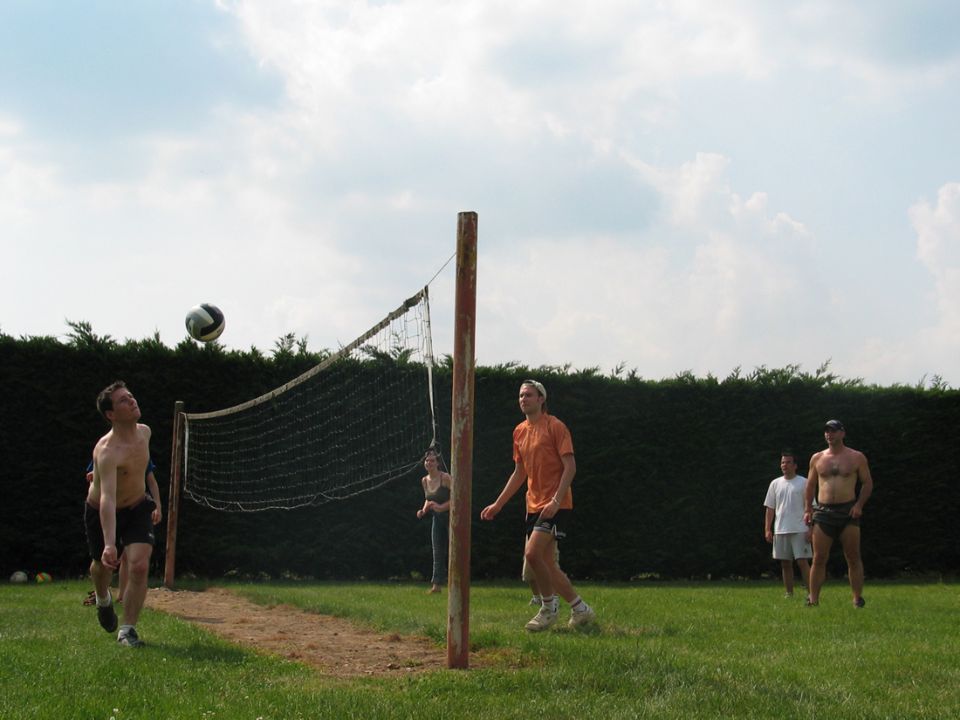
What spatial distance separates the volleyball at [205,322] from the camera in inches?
607

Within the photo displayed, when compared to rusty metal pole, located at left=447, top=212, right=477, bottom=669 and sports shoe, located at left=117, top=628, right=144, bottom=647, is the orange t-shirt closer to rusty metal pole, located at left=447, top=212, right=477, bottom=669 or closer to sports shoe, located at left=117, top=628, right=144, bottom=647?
rusty metal pole, located at left=447, top=212, right=477, bottom=669

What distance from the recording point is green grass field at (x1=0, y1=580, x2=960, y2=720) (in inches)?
210

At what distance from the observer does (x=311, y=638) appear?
8.53 m

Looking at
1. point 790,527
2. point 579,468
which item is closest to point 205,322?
point 579,468

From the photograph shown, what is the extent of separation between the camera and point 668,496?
17.9m

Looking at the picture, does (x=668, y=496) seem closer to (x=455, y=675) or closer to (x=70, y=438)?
(x=70, y=438)

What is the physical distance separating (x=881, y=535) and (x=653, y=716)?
47.8 ft

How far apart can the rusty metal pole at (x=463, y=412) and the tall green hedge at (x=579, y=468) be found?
32.4 ft

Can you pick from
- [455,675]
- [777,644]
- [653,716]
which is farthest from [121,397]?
[777,644]

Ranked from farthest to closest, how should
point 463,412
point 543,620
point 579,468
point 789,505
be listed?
point 579,468
point 789,505
point 543,620
point 463,412

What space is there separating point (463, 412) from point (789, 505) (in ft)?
26.3

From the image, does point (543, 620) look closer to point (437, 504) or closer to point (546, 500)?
point (546, 500)

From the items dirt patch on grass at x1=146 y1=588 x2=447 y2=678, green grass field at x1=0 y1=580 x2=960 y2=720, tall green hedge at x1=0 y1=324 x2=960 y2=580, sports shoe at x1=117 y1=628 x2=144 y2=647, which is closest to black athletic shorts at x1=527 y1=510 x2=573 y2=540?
green grass field at x1=0 y1=580 x2=960 y2=720

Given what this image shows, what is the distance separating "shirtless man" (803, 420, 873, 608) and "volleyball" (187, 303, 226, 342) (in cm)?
868
